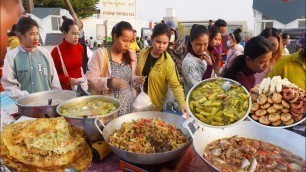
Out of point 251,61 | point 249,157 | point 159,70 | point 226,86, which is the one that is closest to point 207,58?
point 159,70

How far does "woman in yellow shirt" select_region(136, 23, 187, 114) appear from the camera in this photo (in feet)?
7.54

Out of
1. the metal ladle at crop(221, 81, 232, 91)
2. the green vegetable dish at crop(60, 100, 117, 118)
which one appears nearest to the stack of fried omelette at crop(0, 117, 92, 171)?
the green vegetable dish at crop(60, 100, 117, 118)

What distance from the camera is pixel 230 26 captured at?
23.5 metres

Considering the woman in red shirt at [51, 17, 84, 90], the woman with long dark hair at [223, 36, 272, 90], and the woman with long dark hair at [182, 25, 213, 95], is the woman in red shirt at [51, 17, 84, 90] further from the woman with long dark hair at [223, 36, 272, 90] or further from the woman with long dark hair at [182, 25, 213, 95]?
the woman with long dark hair at [223, 36, 272, 90]

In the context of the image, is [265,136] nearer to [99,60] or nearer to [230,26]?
[99,60]

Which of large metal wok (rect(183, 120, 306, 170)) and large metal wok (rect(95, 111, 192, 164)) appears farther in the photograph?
large metal wok (rect(183, 120, 306, 170))

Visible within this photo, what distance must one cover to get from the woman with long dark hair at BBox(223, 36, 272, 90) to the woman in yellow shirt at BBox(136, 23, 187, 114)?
59cm

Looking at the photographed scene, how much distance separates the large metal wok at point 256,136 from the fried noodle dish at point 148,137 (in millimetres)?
102

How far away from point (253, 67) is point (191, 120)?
0.68 metres

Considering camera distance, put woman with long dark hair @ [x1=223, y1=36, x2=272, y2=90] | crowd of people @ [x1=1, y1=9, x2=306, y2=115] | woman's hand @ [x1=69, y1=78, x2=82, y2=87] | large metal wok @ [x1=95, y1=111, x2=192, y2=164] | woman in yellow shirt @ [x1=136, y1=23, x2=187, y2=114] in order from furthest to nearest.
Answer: woman's hand @ [x1=69, y1=78, x2=82, y2=87] → woman in yellow shirt @ [x1=136, y1=23, x2=187, y2=114] → crowd of people @ [x1=1, y1=9, x2=306, y2=115] → woman with long dark hair @ [x1=223, y1=36, x2=272, y2=90] → large metal wok @ [x1=95, y1=111, x2=192, y2=164]

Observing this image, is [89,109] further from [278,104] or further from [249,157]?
[278,104]

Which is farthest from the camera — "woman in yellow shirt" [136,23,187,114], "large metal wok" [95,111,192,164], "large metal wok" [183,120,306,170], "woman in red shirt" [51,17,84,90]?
"woman in red shirt" [51,17,84,90]

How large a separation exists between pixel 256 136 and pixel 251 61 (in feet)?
1.74

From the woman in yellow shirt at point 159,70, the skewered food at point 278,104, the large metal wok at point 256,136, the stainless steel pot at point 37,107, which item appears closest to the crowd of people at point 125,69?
the woman in yellow shirt at point 159,70
